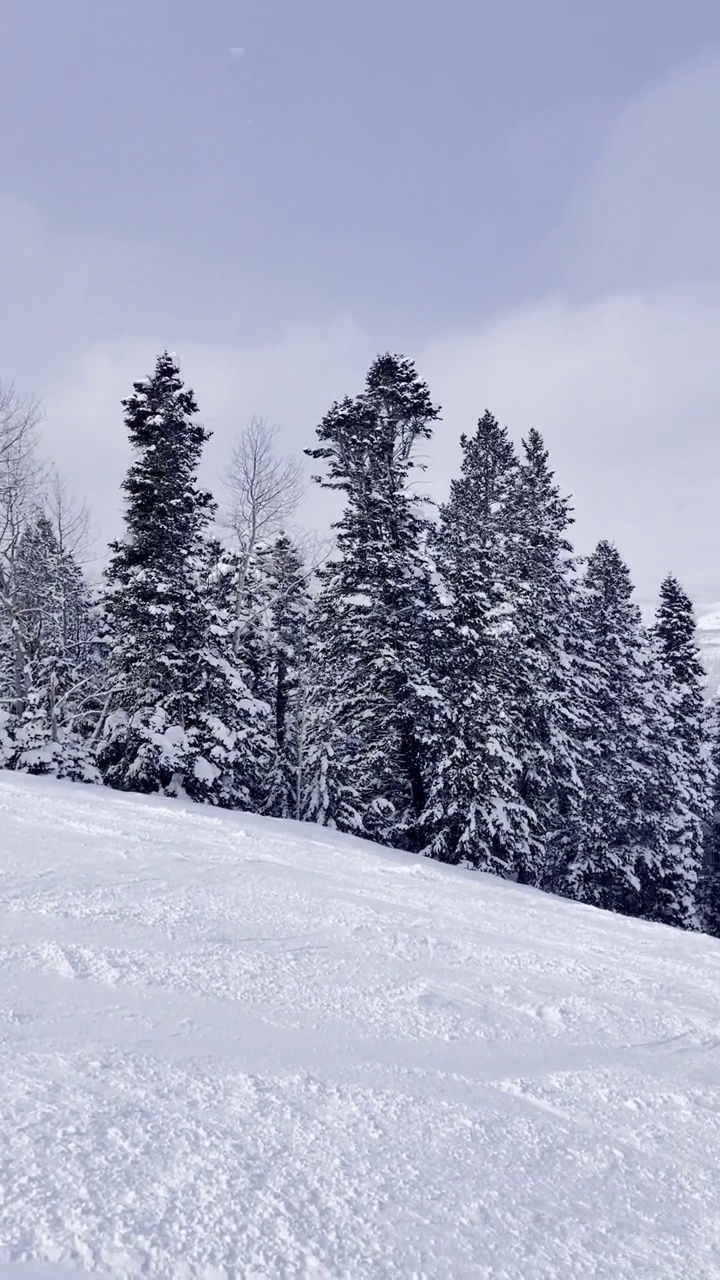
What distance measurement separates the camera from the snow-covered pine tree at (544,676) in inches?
831

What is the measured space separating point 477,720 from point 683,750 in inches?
510

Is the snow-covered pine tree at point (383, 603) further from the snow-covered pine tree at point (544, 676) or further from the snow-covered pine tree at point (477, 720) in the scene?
the snow-covered pine tree at point (544, 676)

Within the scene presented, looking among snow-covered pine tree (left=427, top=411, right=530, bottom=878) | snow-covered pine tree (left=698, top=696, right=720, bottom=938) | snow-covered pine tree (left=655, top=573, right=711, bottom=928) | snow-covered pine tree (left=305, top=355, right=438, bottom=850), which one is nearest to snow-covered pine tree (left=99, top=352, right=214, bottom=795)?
snow-covered pine tree (left=305, top=355, right=438, bottom=850)

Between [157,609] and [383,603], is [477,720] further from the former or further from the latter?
[157,609]

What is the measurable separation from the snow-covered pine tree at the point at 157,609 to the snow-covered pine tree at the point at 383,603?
387 cm

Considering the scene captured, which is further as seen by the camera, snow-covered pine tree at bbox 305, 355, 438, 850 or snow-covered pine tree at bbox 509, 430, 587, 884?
snow-covered pine tree at bbox 509, 430, 587, 884

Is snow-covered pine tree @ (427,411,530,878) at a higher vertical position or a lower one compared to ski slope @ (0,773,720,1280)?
higher

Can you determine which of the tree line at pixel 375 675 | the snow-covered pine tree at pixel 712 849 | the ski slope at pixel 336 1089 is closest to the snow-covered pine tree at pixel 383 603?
the tree line at pixel 375 675

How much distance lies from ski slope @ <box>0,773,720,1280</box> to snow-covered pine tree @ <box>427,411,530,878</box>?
40.6 feet

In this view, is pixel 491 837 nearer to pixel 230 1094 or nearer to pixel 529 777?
pixel 529 777

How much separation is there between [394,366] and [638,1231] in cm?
2103

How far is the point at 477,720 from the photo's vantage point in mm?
19484

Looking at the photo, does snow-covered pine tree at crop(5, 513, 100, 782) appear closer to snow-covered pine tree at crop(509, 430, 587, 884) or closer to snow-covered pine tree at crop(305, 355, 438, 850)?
snow-covered pine tree at crop(305, 355, 438, 850)

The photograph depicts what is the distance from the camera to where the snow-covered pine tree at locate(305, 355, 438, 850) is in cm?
1930
